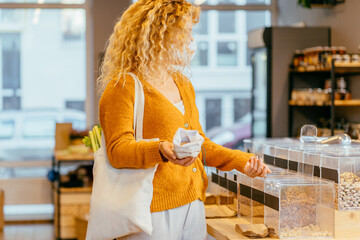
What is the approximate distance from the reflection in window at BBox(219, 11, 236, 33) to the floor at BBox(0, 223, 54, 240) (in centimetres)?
313

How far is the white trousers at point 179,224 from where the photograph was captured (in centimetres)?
184

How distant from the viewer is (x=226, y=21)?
7086 mm

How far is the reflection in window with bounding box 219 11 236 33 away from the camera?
707cm

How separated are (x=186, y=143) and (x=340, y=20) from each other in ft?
13.5

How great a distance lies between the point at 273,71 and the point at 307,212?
3567mm

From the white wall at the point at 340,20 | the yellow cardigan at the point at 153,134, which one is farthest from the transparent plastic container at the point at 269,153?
the white wall at the point at 340,20

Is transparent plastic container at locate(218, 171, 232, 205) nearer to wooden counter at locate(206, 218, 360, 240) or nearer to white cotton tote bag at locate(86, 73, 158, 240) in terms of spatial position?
wooden counter at locate(206, 218, 360, 240)

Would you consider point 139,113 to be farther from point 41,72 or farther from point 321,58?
point 41,72

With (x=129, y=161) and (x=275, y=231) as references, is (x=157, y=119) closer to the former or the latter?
(x=129, y=161)

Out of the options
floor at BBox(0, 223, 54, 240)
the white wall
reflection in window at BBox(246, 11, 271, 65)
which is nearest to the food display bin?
the white wall

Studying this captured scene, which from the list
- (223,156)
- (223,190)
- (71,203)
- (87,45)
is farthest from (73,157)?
(223,156)

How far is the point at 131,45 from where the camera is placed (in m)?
1.87

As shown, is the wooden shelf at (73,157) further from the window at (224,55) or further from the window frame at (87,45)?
the window at (224,55)

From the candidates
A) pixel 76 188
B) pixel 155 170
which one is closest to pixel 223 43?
pixel 76 188
